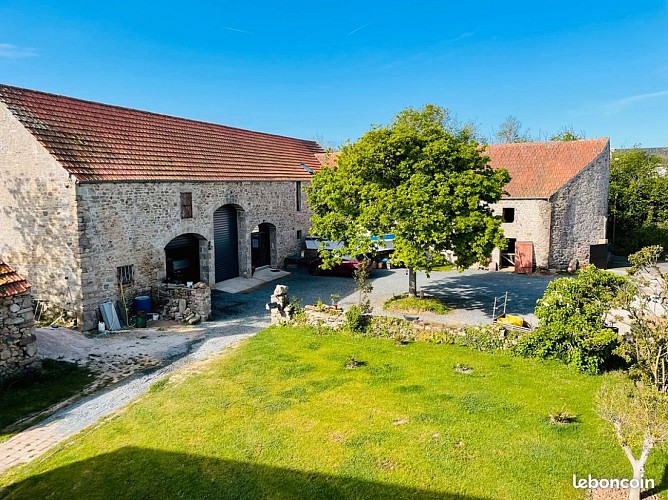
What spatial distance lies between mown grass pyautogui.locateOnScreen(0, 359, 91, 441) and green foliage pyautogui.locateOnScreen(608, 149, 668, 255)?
32440mm

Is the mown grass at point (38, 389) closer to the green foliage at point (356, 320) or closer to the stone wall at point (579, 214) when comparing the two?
the green foliage at point (356, 320)

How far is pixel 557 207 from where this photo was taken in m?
26.3

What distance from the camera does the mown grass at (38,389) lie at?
10.2 metres

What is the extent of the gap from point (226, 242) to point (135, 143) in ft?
21.1

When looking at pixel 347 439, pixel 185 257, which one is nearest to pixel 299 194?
pixel 185 257

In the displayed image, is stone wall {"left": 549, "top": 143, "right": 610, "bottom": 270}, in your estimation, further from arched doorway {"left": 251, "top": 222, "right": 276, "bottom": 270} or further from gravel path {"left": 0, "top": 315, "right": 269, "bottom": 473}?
gravel path {"left": 0, "top": 315, "right": 269, "bottom": 473}

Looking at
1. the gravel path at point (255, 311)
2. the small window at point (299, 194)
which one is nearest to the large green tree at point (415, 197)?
the gravel path at point (255, 311)

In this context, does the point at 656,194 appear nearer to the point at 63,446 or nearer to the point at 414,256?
the point at 414,256

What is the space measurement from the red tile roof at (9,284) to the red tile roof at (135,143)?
498 centimetres

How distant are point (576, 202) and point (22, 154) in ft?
87.0

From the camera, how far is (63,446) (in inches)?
355

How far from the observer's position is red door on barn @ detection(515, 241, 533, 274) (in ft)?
86.0

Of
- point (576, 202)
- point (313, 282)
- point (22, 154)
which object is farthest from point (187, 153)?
point (576, 202)

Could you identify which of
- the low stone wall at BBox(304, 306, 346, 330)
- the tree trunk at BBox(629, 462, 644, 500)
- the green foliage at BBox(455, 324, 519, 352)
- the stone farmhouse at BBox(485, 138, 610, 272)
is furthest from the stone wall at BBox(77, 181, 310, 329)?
the tree trunk at BBox(629, 462, 644, 500)
